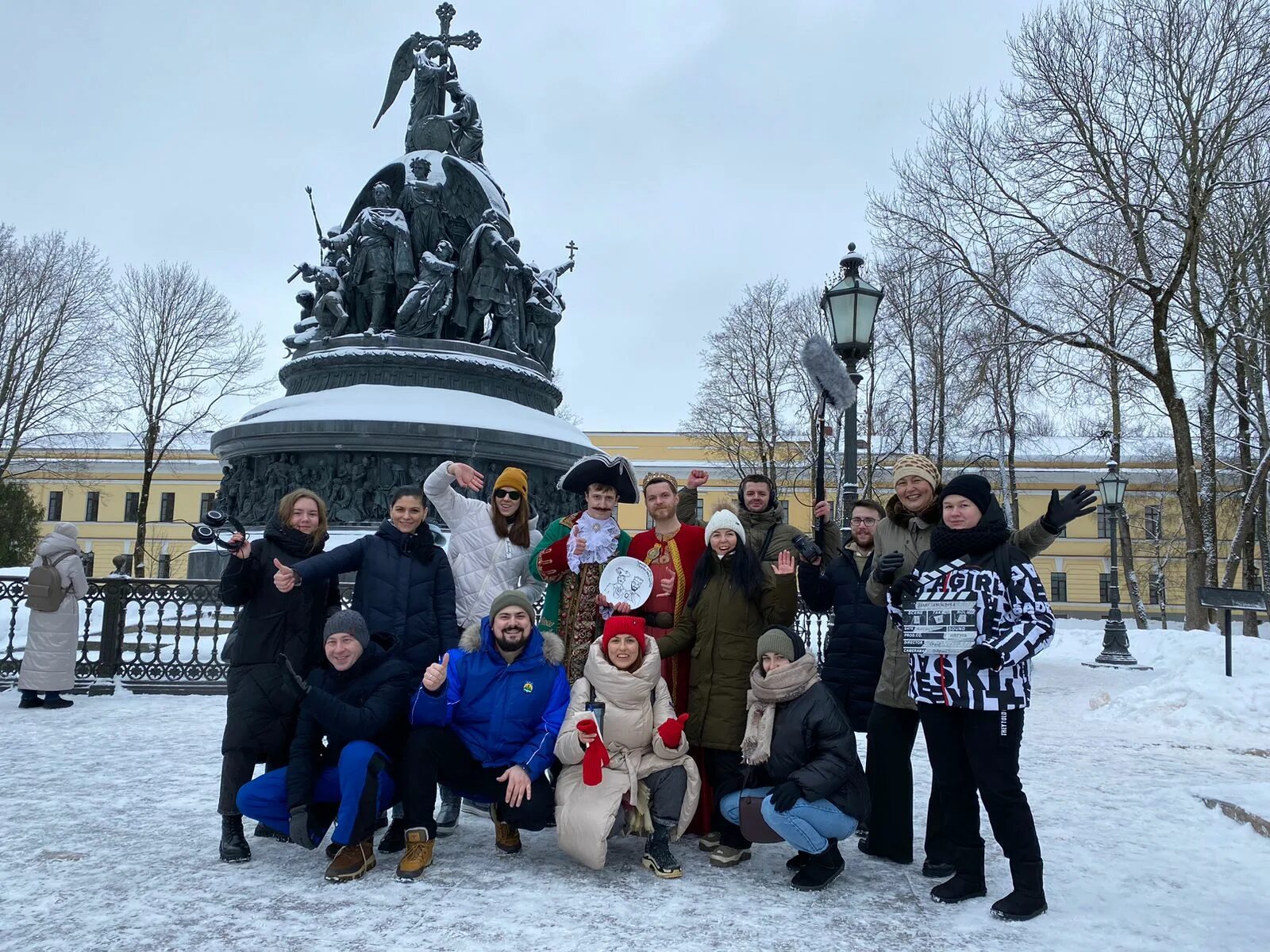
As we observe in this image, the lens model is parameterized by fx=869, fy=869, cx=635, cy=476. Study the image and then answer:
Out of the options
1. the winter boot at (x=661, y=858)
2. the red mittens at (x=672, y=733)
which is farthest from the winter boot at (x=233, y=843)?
the red mittens at (x=672, y=733)

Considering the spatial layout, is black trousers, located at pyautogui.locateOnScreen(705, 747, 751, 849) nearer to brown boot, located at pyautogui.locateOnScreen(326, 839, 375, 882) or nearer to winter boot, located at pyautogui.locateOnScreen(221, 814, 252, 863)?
brown boot, located at pyautogui.locateOnScreen(326, 839, 375, 882)

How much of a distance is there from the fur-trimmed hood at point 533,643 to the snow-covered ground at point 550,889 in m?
0.95

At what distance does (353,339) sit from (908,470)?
1284cm

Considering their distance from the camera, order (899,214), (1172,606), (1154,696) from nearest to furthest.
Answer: (1154,696) < (899,214) < (1172,606)

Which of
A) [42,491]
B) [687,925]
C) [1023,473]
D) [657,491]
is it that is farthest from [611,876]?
[42,491]

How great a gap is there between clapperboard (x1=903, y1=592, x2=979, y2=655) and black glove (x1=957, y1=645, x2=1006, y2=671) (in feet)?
0.18

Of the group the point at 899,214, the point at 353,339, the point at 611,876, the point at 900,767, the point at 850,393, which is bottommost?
the point at 611,876

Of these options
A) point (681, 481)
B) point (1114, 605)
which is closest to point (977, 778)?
point (1114, 605)

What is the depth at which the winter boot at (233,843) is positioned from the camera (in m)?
3.96

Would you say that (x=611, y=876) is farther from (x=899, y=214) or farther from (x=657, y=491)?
(x=899, y=214)

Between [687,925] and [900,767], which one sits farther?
[900,767]

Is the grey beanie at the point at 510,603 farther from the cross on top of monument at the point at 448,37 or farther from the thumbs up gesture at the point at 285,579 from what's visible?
the cross on top of monument at the point at 448,37

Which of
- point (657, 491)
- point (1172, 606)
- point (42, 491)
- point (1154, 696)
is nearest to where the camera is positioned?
point (657, 491)

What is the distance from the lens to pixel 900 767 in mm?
4250
